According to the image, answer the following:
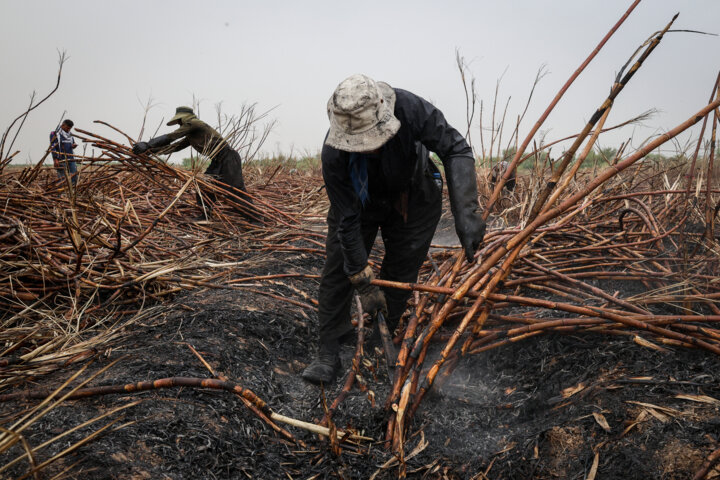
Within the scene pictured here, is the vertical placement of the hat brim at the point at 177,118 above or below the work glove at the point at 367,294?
above

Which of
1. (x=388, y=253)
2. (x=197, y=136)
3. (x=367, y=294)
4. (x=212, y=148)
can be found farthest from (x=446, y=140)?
(x=197, y=136)

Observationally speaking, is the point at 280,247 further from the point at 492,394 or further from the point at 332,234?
the point at 492,394

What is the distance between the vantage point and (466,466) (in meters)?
1.85

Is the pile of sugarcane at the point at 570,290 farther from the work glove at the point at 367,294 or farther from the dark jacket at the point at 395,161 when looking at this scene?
the dark jacket at the point at 395,161

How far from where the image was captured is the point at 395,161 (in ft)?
7.14

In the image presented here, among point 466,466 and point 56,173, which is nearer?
point 466,466

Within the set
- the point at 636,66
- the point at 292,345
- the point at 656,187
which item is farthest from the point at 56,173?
the point at 656,187


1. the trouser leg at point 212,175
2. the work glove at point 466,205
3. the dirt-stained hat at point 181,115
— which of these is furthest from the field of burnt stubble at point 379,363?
the dirt-stained hat at point 181,115

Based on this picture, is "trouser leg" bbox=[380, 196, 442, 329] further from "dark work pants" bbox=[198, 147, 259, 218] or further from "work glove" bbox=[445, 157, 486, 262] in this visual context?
"dark work pants" bbox=[198, 147, 259, 218]

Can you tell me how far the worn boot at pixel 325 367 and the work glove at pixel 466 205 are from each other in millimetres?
1047

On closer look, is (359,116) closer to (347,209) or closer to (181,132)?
(347,209)

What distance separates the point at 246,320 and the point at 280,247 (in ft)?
4.86

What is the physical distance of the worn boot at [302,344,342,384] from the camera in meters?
2.56

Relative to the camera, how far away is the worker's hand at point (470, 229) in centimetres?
214
